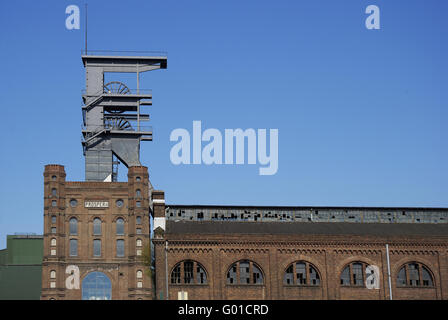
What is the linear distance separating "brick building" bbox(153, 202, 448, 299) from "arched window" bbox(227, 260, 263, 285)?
0.29 ft

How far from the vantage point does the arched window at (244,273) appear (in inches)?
2456

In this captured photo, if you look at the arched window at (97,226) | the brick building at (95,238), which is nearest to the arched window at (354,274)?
the brick building at (95,238)

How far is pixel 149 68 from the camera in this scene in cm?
7094

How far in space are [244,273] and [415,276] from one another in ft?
52.6

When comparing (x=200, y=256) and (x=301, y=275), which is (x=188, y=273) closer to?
(x=200, y=256)

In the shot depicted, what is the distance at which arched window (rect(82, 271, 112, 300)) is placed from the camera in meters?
61.2

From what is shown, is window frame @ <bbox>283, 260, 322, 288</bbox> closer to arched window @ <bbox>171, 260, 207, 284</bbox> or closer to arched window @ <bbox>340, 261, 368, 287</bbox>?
arched window @ <bbox>340, 261, 368, 287</bbox>

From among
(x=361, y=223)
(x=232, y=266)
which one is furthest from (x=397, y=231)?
(x=232, y=266)

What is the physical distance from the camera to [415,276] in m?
64.5

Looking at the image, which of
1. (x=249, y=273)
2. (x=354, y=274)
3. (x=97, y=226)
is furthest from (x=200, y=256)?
(x=354, y=274)

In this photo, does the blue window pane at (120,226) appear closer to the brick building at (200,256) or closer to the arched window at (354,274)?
the brick building at (200,256)

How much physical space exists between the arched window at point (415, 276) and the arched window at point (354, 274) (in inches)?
137
